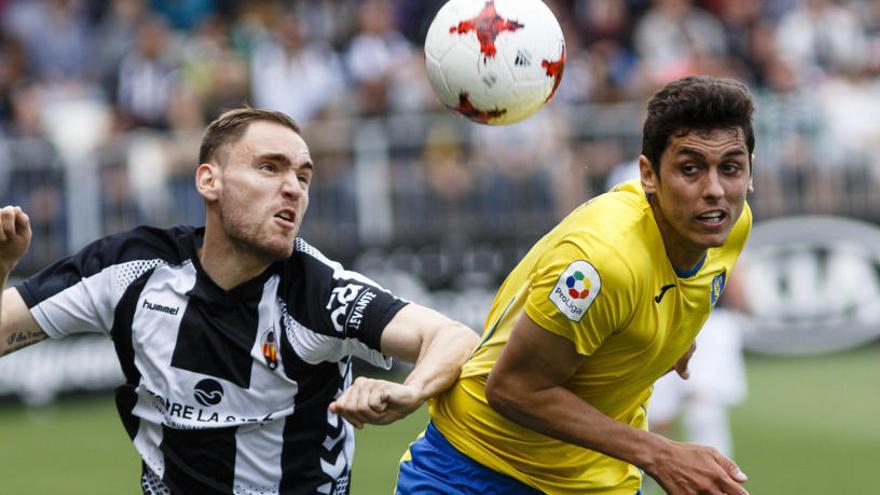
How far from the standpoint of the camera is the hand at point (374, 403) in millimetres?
4812

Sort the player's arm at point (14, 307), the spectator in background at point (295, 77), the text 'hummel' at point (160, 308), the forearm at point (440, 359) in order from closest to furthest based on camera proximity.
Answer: the forearm at point (440, 359)
the player's arm at point (14, 307)
the text 'hummel' at point (160, 308)
the spectator in background at point (295, 77)

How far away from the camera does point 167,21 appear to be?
1587cm

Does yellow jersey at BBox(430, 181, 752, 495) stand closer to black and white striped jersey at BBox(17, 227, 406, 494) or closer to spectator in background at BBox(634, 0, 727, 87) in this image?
black and white striped jersey at BBox(17, 227, 406, 494)

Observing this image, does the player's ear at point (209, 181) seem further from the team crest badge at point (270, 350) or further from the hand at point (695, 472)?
the hand at point (695, 472)

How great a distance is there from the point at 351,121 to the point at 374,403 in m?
9.53

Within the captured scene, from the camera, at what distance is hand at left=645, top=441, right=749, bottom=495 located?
4727 mm

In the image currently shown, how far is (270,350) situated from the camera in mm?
5523

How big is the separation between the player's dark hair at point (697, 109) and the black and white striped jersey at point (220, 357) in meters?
1.23

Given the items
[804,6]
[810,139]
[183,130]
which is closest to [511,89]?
[183,130]

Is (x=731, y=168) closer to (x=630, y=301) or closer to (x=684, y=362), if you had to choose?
(x=630, y=301)

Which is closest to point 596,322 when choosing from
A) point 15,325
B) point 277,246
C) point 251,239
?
point 277,246

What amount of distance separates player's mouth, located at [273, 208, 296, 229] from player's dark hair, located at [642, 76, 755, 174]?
1421mm

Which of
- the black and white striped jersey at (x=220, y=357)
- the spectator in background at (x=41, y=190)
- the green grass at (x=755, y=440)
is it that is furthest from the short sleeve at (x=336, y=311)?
the spectator in background at (x=41, y=190)

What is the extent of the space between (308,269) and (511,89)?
1051 millimetres
